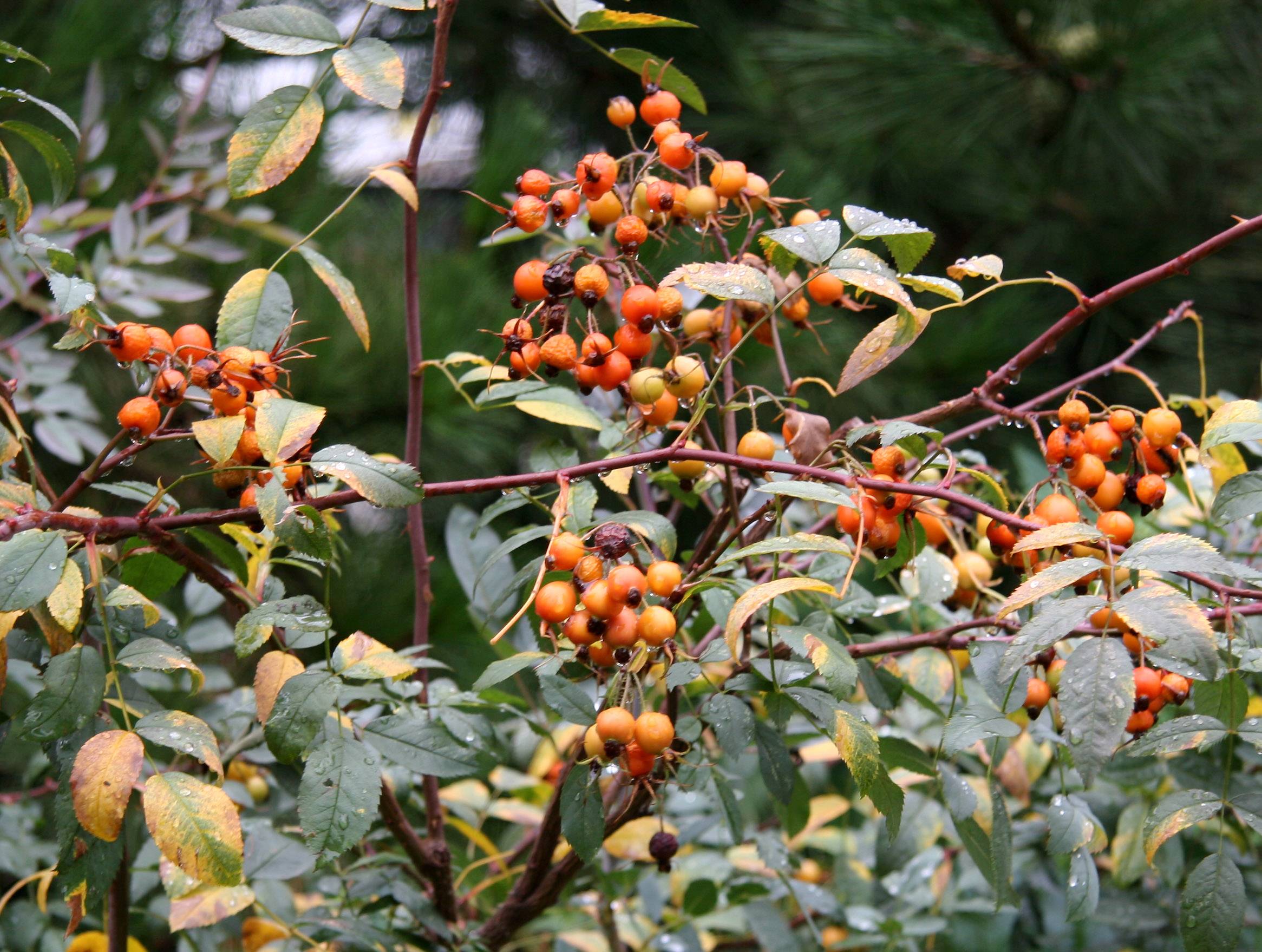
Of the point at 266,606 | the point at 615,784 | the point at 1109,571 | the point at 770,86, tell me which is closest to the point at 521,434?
the point at 770,86

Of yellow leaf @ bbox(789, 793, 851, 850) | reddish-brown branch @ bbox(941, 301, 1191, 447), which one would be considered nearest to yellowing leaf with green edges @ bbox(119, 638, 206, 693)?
reddish-brown branch @ bbox(941, 301, 1191, 447)

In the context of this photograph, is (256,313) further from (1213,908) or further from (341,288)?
(1213,908)

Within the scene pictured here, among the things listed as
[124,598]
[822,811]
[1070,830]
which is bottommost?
[822,811]

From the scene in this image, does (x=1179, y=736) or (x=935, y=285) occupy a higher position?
(x=935, y=285)

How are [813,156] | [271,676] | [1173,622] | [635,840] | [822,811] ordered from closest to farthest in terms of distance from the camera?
[1173,622]
[271,676]
[635,840]
[822,811]
[813,156]

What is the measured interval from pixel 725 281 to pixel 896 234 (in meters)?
0.07

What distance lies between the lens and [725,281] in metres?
0.38

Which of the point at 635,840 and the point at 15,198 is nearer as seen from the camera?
the point at 15,198

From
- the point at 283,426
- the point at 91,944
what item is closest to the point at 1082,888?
the point at 283,426

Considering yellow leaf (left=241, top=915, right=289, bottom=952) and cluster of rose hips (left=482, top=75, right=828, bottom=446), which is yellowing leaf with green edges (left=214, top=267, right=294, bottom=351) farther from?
yellow leaf (left=241, top=915, right=289, bottom=952)

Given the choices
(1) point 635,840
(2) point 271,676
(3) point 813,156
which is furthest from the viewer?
(3) point 813,156

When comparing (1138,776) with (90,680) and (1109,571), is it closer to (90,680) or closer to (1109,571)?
(1109,571)

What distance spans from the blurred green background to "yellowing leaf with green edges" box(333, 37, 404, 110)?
72 centimetres

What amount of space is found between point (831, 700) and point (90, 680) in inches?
10.8
